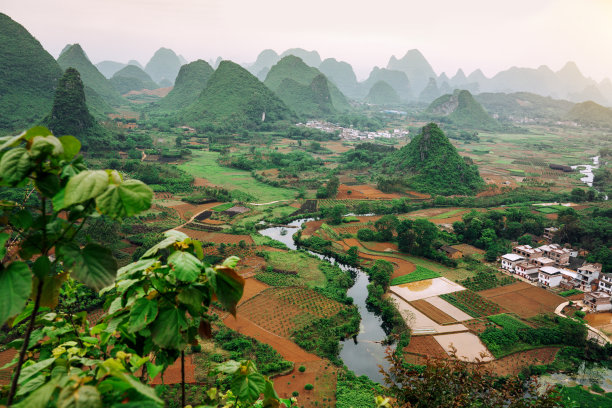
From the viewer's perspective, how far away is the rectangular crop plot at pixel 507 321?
18391mm

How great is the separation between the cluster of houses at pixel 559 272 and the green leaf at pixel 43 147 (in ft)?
85.6

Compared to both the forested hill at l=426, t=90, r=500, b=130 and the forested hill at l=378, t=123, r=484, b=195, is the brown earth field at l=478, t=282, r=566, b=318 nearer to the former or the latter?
the forested hill at l=378, t=123, r=484, b=195

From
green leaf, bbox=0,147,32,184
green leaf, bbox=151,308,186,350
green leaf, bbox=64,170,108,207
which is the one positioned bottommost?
green leaf, bbox=151,308,186,350

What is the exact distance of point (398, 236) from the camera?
28.1 metres

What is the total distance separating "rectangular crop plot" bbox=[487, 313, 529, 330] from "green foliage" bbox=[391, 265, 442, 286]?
16.5 feet

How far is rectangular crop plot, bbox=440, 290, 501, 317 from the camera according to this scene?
20.0 meters

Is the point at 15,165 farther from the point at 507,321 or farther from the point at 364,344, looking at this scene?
the point at 507,321

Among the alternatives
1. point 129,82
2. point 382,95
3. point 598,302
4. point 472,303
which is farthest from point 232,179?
point 382,95

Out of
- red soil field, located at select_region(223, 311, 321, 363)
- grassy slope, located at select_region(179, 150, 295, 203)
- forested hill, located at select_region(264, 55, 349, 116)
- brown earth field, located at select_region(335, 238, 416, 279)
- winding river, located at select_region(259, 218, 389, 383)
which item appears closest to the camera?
winding river, located at select_region(259, 218, 389, 383)

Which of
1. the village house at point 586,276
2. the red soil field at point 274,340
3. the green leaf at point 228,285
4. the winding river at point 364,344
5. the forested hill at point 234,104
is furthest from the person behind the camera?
the forested hill at point 234,104

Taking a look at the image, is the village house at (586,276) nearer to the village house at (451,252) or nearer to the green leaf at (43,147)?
the village house at (451,252)

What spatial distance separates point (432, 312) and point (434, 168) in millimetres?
31215

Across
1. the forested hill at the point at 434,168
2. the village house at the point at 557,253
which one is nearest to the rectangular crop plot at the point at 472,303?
the village house at the point at 557,253

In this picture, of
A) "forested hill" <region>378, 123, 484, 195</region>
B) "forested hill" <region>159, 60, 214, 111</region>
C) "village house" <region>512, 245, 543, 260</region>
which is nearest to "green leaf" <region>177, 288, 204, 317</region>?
"village house" <region>512, 245, 543, 260</region>
